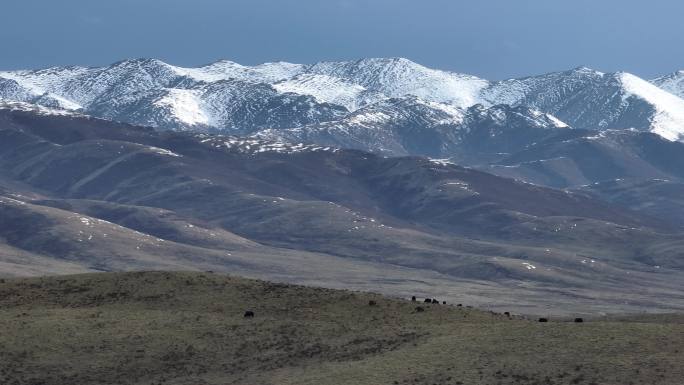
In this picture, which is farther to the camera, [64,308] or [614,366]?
[64,308]

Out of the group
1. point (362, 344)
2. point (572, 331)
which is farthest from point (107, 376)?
point (572, 331)

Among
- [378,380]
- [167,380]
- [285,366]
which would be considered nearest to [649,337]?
[378,380]

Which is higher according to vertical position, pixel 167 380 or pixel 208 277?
pixel 208 277

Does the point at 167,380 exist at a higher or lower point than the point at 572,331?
lower

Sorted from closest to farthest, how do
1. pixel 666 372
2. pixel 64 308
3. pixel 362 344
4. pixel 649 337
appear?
pixel 666 372
pixel 649 337
pixel 362 344
pixel 64 308

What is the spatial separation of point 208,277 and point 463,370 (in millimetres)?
37148

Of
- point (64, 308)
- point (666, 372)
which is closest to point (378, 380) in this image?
point (666, 372)

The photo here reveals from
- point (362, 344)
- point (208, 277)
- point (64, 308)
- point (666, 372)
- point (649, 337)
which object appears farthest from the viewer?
point (208, 277)

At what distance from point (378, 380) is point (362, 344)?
10.3m

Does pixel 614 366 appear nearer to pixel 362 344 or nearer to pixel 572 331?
pixel 572 331

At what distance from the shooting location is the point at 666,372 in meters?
74.9

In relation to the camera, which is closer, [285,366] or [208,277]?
[285,366]

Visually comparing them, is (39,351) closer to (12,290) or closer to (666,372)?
(12,290)

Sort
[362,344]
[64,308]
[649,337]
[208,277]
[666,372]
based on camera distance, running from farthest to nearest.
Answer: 1. [208,277]
2. [64,308]
3. [362,344]
4. [649,337]
5. [666,372]
